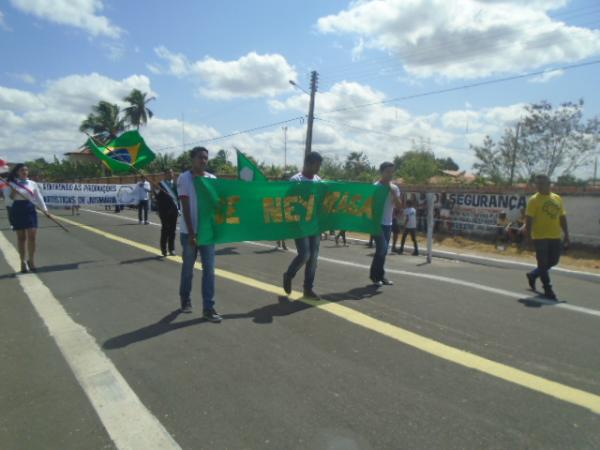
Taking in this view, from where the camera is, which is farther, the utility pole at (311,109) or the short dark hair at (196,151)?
the utility pole at (311,109)

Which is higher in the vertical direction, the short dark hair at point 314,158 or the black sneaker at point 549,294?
the short dark hair at point 314,158

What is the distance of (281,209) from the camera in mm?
6184

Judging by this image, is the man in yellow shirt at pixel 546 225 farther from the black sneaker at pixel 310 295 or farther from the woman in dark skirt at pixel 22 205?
the woman in dark skirt at pixel 22 205

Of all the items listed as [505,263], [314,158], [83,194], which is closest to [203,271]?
[314,158]

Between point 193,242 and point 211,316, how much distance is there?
836 mm

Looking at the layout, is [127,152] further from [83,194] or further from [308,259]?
[83,194]

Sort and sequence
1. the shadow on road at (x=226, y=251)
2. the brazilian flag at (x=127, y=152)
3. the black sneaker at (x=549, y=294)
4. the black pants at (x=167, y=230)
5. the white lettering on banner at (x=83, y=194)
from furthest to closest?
1. the white lettering on banner at (x=83, y=194)
2. the shadow on road at (x=226, y=251)
3. the black pants at (x=167, y=230)
4. the brazilian flag at (x=127, y=152)
5. the black sneaker at (x=549, y=294)

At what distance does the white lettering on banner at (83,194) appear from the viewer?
16922mm

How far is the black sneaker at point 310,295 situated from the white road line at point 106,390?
8.60 feet

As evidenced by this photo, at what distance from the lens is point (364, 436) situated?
2.65m

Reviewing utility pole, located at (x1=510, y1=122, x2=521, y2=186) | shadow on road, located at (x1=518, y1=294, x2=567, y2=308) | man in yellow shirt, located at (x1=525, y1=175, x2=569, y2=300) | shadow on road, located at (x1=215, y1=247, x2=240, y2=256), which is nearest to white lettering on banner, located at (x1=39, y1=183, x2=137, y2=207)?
shadow on road, located at (x1=215, y1=247, x2=240, y2=256)

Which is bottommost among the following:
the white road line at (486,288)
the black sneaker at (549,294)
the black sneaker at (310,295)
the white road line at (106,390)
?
the white road line at (106,390)

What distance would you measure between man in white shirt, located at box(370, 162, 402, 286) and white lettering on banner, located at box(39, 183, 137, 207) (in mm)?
12021

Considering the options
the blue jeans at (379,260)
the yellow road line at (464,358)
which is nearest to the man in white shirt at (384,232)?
the blue jeans at (379,260)
